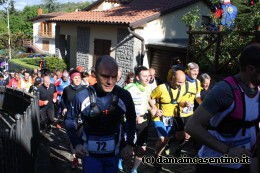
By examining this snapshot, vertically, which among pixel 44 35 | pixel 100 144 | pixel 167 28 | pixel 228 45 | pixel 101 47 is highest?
pixel 44 35

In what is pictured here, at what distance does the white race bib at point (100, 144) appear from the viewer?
145 inches

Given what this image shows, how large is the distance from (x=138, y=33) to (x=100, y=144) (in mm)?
12406

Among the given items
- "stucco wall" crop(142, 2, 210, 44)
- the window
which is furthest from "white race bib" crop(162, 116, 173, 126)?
the window

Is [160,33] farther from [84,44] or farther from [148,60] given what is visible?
[84,44]

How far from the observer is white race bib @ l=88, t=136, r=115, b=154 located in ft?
12.0

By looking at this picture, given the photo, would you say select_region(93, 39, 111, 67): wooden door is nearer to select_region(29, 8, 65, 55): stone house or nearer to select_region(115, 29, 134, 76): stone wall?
select_region(115, 29, 134, 76): stone wall

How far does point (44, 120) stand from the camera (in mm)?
8523

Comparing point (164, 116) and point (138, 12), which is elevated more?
point (138, 12)

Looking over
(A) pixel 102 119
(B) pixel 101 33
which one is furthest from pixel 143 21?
(A) pixel 102 119

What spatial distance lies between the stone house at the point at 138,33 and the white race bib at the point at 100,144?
30.8 ft

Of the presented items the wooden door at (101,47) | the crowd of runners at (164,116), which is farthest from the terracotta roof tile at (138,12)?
the crowd of runners at (164,116)

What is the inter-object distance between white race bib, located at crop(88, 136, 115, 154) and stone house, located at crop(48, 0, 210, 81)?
9397mm

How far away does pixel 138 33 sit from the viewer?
51.5 ft

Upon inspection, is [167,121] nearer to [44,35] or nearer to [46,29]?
[44,35]
